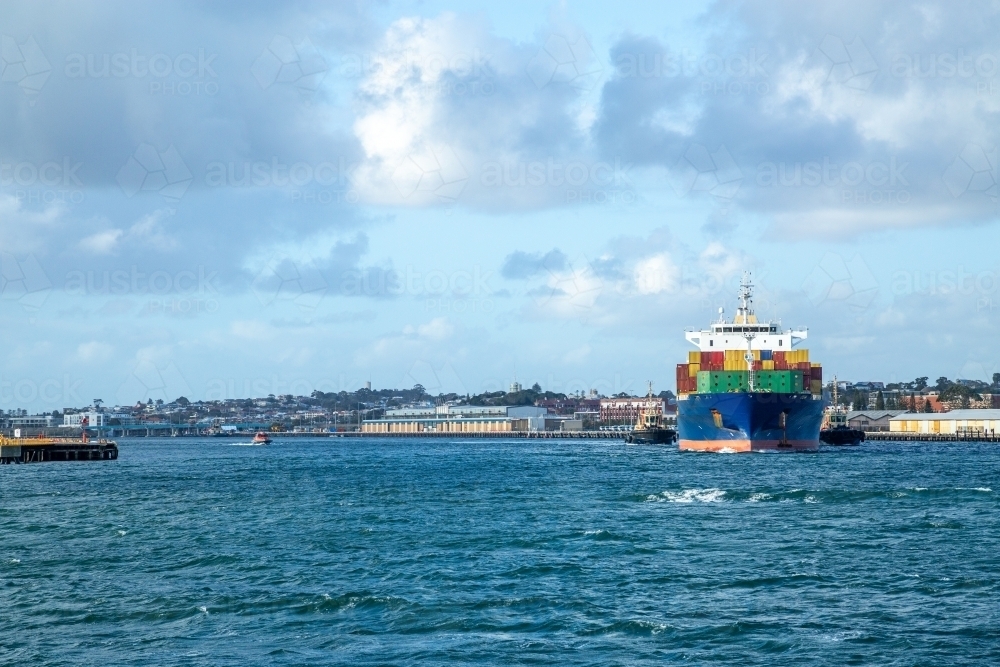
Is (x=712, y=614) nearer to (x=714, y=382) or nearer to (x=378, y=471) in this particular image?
(x=378, y=471)

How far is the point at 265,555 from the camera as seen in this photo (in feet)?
129

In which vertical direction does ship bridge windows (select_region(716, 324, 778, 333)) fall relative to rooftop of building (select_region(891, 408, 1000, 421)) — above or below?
above

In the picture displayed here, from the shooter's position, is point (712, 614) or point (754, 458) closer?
point (712, 614)

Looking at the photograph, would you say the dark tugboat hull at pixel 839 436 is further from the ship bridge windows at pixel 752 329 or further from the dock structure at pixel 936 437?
the dock structure at pixel 936 437

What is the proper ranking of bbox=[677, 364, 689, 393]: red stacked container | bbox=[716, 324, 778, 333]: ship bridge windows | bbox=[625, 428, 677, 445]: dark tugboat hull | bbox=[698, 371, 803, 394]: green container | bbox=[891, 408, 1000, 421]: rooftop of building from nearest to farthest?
bbox=[698, 371, 803, 394]: green container → bbox=[677, 364, 689, 393]: red stacked container → bbox=[716, 324, 778, 333]: ship bridge windows → bbox=[625, 428, 677, 445]: dark tugboat hull → bbox=[891, 408, 1000, 421]: rooftop of building

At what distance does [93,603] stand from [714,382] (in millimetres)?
78728

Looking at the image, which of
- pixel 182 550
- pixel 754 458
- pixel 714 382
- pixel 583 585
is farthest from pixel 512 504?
pixel 714 382

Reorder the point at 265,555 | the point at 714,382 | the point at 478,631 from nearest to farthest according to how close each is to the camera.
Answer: the point at 478,631 < the point at 265,555 < the point at 714,382

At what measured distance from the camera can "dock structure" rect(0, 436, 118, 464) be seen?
115 meters

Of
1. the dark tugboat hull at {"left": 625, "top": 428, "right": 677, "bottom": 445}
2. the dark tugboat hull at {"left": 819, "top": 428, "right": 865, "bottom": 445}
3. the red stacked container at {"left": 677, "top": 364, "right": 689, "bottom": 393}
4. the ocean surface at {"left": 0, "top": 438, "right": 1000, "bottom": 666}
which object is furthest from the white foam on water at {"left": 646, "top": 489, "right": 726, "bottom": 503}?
the dark tugboat hull at {"left": 625, "top": 428, "right": 677, "bottom": 445}

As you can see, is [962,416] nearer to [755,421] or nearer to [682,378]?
[682,378]

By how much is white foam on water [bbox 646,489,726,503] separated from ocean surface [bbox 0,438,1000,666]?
23 centimetres

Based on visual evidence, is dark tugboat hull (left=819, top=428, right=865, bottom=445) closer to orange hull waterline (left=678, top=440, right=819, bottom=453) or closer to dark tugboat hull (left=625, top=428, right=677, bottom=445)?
dark tugboat hull (left=625, top=428, right=677, bottom=445)

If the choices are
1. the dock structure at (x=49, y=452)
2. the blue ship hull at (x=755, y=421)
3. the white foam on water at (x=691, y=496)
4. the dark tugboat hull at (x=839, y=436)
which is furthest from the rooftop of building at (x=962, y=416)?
the white foam on water at (x=691, y=496)
